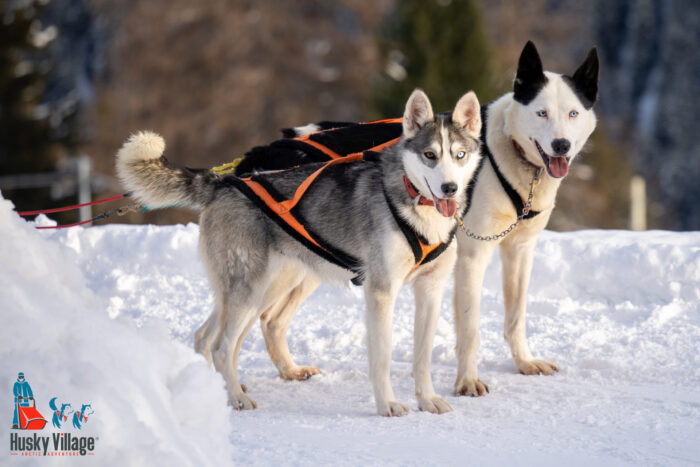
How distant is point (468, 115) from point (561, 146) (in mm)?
615

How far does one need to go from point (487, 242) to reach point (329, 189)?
1.06 m

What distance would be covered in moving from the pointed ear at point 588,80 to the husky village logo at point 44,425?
361 cm

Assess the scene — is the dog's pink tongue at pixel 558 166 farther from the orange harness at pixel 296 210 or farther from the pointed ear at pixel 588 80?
the orange harness at pixel 296 210

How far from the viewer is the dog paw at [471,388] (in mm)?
5324

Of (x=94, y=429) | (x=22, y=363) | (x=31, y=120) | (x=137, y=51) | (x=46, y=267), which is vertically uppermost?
(x=137, y=51)

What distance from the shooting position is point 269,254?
17.5 ft

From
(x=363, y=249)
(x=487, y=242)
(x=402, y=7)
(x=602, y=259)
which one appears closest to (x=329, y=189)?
(x=363, y=249)

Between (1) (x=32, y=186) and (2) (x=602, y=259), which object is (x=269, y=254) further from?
(1) (x=32, y=186)

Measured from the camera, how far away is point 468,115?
4.95m

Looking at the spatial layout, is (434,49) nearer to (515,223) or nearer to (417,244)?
(515,223)

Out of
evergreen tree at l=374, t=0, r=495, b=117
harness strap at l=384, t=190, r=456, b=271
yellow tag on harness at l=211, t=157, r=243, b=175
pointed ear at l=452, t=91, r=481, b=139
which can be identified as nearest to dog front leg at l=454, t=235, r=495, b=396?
harness strap at l=384, t=190, r=456, b=271

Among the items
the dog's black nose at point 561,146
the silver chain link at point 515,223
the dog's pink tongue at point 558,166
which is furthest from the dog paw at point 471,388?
the dog's black nose at point 561,146

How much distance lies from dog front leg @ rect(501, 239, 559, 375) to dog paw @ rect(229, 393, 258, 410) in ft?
6.13

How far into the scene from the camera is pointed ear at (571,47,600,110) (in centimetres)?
536
